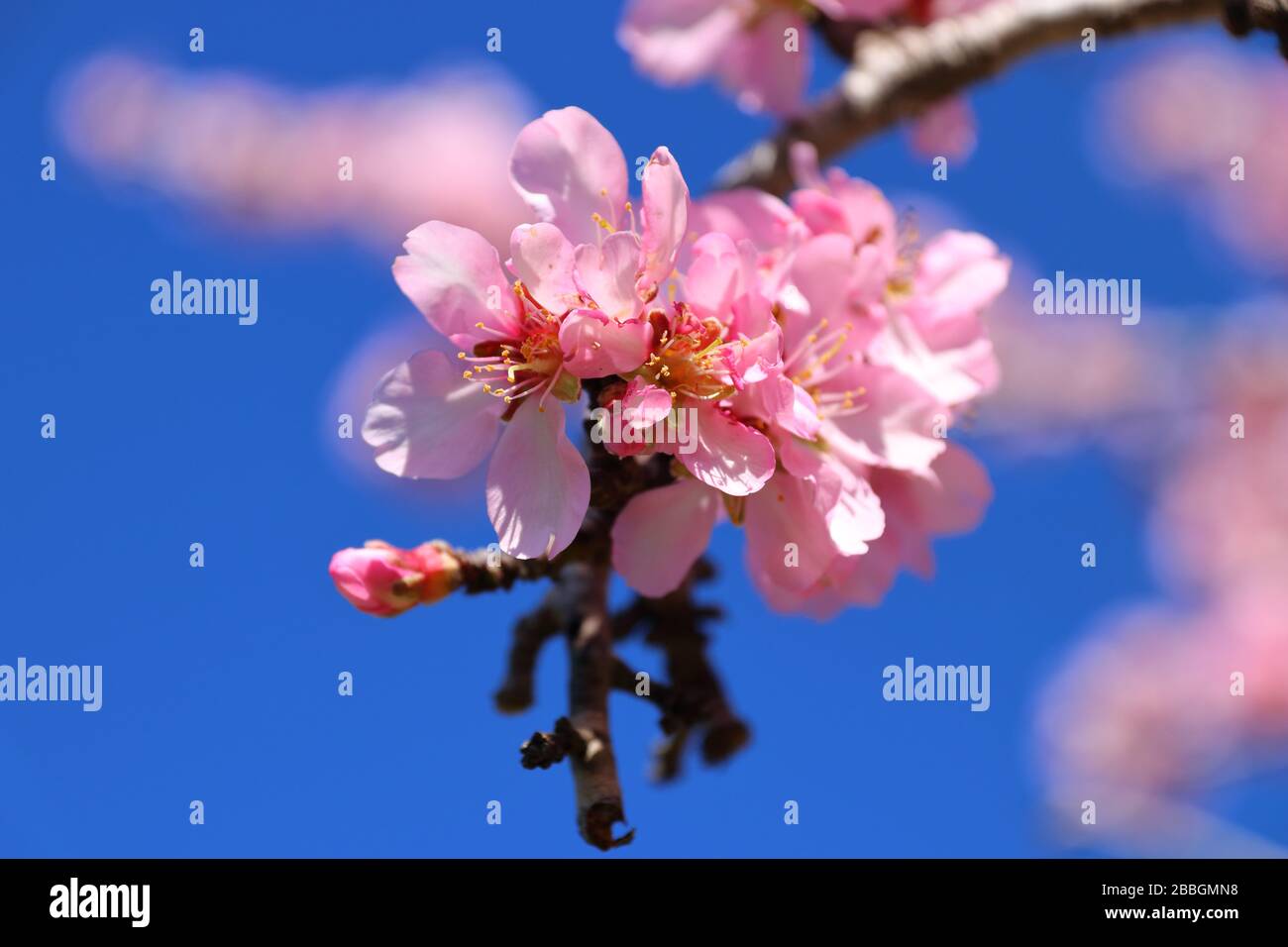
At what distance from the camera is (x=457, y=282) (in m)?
1.61

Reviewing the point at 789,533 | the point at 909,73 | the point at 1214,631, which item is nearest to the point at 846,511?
the point at 789,533

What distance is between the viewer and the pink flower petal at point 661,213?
153cm

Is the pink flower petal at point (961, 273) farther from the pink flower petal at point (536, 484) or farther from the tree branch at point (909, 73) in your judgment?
the pink flower petal at point (536, 484)

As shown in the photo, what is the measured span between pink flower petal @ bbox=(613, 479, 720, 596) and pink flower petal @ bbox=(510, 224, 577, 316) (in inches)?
12.8

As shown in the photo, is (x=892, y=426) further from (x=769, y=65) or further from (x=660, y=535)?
(x=769, y=65)

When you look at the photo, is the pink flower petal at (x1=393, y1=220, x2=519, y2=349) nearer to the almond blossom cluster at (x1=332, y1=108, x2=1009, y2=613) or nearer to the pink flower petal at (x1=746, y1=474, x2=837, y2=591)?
the almond blossom cluster at (x1=332, y1=108, x2=1009, y2=613)

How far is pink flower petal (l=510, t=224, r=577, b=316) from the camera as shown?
5.01ft

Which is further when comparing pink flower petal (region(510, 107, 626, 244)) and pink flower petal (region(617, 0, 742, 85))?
pink flower petal (region(617, 0, 742, 85))

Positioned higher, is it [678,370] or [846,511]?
[678,370]

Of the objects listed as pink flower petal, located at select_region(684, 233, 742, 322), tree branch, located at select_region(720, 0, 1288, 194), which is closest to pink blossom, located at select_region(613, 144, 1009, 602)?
pink flower petal, located at select_region(684, 233, 742, 322)

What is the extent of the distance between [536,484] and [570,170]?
434 mm

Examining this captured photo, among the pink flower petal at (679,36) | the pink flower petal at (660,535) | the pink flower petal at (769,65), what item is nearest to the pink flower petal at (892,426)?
the pink flower petal at (660,535)
